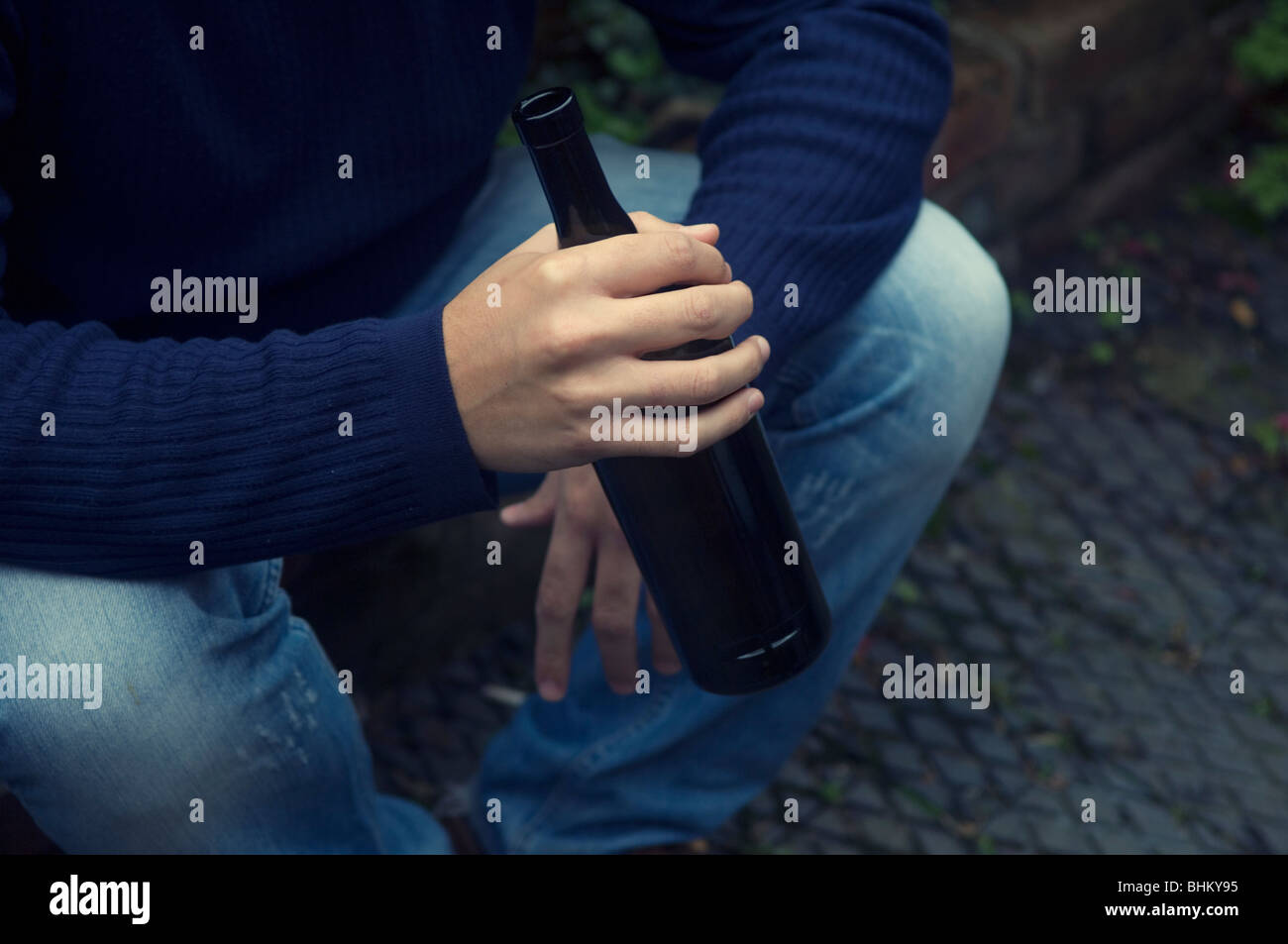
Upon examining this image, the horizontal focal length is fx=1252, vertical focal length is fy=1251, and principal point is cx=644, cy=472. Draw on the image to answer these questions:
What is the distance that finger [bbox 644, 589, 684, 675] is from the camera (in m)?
1.85

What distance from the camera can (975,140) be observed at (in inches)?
133

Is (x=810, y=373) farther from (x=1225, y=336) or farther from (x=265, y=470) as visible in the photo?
(x=1225, y=336)

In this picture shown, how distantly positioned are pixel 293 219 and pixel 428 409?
1.71 ft

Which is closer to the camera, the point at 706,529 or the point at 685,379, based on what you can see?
the point at 685,379

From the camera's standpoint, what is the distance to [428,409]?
4.53 ft

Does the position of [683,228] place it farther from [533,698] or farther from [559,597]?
[533,698]

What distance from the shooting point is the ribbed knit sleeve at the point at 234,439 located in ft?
4.56

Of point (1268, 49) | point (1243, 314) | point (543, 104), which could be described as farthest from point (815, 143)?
point (1268, 49)

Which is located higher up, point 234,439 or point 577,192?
point 577,192

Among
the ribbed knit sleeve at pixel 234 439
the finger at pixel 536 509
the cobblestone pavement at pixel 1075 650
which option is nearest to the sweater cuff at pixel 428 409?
the ribbed knit sleeve at pixel 234 439

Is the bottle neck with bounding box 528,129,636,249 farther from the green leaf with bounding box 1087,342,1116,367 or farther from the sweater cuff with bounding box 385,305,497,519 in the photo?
the green leaf with bounding box 1087,342,1116,367

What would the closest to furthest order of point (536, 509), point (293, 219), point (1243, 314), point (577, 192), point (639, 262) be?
point (639, 262) < point (577, 192) < point (293, 219) < point (536, 509) < point (1243, 314)
